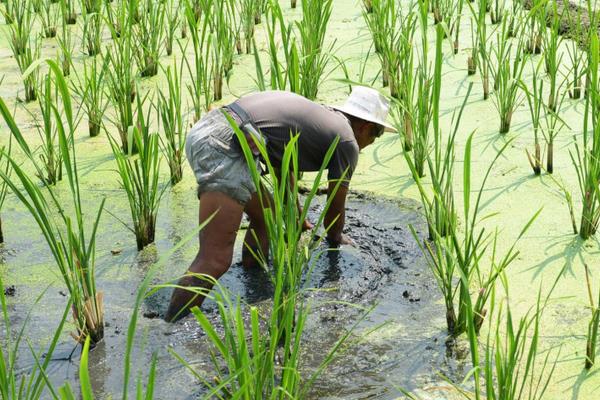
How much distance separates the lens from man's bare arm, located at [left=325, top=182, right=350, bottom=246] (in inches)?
123

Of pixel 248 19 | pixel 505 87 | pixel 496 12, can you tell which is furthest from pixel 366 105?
pixel 496 12

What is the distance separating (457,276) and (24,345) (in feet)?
4.51

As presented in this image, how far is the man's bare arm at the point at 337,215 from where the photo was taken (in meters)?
3.14

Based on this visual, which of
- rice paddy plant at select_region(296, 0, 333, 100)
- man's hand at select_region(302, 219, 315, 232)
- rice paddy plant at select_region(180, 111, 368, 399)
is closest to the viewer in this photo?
rice paddy plant at select_region(180, 111, 368, 399)

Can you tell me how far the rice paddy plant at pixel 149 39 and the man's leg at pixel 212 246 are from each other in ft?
5.31

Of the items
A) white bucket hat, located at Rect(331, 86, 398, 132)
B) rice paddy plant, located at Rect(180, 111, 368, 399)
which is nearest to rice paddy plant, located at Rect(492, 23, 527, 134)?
white bucket hat, located at Rect(331, 86, 398, 132)

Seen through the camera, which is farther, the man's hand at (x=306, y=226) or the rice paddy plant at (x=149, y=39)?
the rice paddy plant at (x=149, y=39)

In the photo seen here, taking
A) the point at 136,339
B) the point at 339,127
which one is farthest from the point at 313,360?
the point at 339,127

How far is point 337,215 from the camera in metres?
3.16

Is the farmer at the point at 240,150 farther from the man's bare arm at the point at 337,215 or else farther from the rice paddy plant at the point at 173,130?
the rice paddy plant at the point at 173,130

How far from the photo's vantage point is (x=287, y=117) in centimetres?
298

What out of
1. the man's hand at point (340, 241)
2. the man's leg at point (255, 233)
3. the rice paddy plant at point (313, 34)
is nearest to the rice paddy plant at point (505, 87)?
the rice paddy plant at point (313, 34)

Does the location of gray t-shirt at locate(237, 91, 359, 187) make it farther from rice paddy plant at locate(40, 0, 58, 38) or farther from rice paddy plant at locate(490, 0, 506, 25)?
rice paddy plant at locate(40, 0, 58, 38)

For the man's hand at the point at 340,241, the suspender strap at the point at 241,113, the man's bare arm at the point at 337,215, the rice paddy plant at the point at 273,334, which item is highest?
the suspender strap at the point at 241,113
